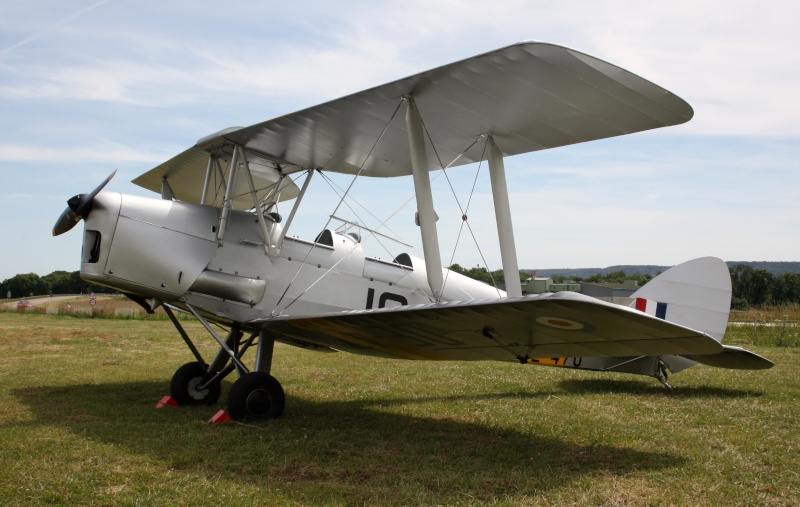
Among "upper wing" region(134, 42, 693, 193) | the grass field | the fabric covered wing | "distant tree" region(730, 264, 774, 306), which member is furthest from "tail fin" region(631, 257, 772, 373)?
"distant tree" region(730, 264, 774, 306)

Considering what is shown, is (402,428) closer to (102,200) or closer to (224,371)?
(224,371)

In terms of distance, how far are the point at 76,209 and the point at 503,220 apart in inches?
172

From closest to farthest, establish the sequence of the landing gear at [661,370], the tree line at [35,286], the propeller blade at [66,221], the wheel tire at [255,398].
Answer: the wheel tire at [255,398] → the propeller blade at [66,221] → the landing gear at [661,370] → the tree line at [35,286]

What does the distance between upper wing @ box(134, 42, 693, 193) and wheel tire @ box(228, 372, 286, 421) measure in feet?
8.05

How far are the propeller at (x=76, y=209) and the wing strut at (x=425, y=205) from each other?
10.1ft

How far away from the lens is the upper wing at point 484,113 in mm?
5367

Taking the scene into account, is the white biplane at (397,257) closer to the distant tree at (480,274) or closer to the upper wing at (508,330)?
the upper wing at (508,330)

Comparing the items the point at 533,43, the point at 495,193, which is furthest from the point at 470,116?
the point at 533,43

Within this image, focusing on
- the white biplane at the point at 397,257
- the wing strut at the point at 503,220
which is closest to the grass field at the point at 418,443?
the white biplane at the point at 397,257

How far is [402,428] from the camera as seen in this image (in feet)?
20.5

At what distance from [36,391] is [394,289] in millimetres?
4687

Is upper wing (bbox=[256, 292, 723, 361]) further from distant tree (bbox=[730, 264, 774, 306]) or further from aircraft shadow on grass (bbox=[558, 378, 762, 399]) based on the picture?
distant tree (bbox=[730, 264, 774, 306])

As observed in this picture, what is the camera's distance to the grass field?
406 centimetres

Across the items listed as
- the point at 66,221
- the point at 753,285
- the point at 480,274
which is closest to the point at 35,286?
the point at 480,274
